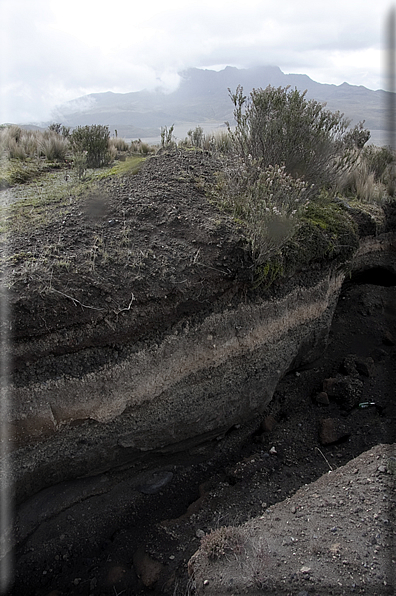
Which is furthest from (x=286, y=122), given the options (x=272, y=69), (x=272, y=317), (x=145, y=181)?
(x=272, y=69)

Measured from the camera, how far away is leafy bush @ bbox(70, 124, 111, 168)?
5.99 m

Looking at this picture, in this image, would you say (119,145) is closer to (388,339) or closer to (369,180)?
(369,180)

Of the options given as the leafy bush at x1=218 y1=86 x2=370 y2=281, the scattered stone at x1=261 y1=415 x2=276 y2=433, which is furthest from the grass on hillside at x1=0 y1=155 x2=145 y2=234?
the scattered stone at x1=261 y1=415 x2=276 y2=433

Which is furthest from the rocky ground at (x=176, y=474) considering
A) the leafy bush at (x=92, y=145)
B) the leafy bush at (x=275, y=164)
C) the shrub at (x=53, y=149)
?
the shrub at (x=53, y=149)

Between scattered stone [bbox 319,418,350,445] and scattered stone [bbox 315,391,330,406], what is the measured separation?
11.8 inches

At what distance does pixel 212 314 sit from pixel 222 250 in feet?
2.26

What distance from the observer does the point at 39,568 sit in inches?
129

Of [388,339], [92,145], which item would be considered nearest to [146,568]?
[388,339]

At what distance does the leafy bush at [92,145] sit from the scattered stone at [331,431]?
5084 millimetres

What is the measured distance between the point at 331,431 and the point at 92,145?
18.2 feet

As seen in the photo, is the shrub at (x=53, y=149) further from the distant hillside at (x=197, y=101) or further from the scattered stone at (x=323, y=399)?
the distant hillside at (x=197, y=101)

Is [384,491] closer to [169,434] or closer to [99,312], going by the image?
[169,434]

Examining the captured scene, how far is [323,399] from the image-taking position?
482cm

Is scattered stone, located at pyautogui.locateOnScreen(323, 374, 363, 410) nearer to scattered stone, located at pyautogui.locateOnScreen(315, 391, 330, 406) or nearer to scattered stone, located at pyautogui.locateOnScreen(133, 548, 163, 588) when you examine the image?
scattered stone, located at pyautogui.locateOnScreen(315, 391, 330, 406)
